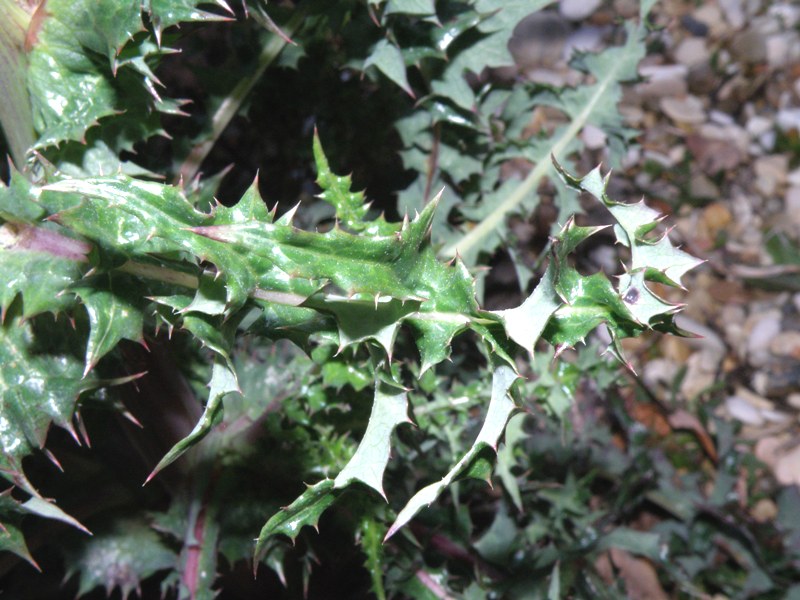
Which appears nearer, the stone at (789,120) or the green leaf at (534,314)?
the green leaf at (534,314)

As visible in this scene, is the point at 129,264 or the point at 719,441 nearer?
the point at 129,264

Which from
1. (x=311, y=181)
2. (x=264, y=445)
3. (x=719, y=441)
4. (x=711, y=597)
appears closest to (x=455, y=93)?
(x=311, y=181)

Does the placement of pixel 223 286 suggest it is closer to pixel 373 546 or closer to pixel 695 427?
pixel 373 546

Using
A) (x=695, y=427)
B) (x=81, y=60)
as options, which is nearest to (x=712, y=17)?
(x=695, y=427)

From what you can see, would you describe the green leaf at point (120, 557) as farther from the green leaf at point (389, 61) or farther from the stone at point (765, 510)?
the stone at point (765, 510)

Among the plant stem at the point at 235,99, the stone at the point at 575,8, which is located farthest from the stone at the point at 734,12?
the plant stem at the point at 235,99

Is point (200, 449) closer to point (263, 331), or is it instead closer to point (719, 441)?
point (263, 331)

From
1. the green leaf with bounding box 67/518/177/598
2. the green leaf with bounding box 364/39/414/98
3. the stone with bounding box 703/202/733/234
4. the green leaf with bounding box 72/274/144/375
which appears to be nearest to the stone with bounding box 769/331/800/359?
the stone with bounding box 703/202/733/234
